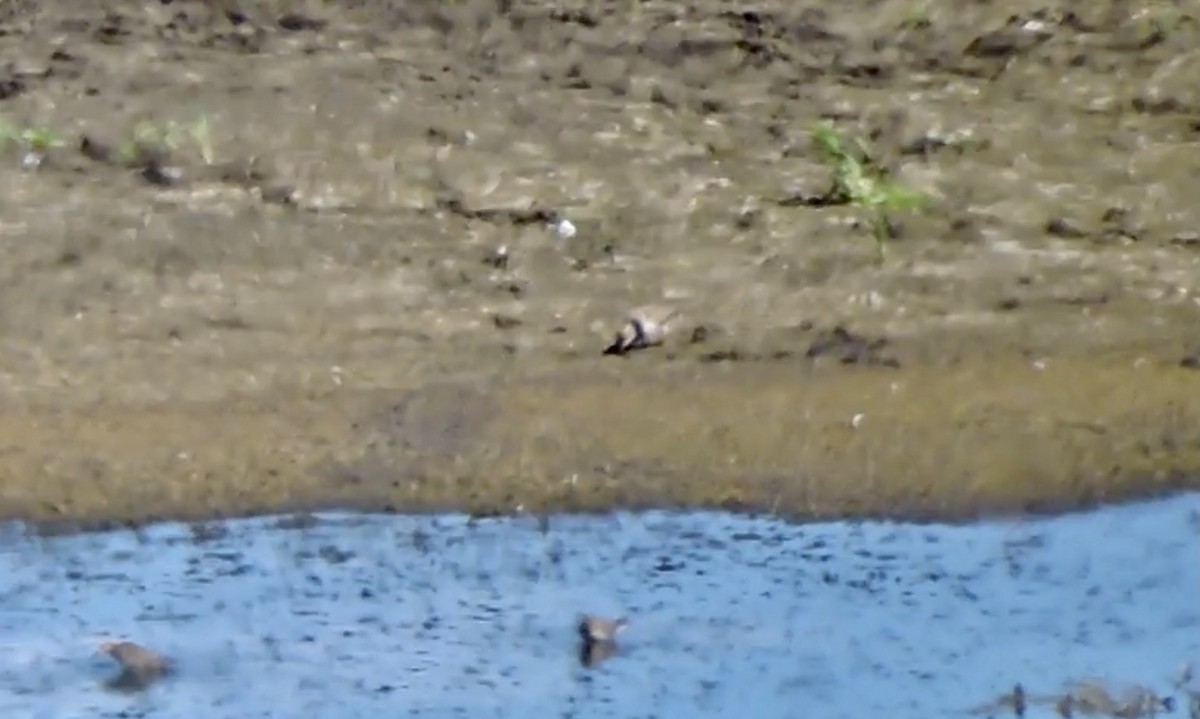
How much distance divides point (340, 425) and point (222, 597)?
0.57 meters

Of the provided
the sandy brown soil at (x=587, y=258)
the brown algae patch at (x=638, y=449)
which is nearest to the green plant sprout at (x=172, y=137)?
the sandy brown soil at (x=587, y=258)

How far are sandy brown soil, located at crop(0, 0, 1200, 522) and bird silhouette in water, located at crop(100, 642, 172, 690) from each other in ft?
1.81

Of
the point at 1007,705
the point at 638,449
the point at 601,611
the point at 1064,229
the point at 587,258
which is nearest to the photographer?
the point at 1007,705

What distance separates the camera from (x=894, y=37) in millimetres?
4984

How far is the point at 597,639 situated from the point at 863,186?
1.72 metres

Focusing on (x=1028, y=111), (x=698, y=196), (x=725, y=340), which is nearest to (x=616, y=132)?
(x=698, y=196)

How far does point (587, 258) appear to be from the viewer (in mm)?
4609

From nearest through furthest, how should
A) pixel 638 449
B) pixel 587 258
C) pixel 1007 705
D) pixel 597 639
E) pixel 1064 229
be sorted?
pixel 1007 705, pixel 597 639, pixel 638 449, pixel 587 258, pixel 1064 229

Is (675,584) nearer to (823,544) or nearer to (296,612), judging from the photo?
(823,544)

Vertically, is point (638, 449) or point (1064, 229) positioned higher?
point (1064, 229)

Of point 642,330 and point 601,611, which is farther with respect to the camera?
point 642,330

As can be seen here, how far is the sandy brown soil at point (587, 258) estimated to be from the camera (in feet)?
13.4

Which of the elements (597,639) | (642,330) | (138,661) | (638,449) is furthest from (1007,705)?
(138,661)

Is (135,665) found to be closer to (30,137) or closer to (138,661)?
(138,661)
